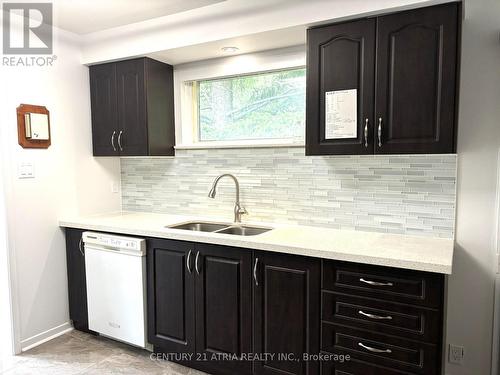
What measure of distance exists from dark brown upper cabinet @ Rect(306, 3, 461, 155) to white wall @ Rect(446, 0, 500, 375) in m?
0.30

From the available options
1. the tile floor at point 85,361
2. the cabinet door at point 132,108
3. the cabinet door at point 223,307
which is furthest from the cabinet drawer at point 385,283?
the cabinet door at point 132,108

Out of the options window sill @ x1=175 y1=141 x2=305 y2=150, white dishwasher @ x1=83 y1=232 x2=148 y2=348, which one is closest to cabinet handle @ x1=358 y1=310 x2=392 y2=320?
window sill @ x1=175 y1=141 x2=305 y2=150

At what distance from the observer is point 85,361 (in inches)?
96.7

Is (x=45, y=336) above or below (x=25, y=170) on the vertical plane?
below

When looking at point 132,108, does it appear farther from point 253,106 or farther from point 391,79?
point 391,79

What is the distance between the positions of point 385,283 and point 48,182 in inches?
96.9

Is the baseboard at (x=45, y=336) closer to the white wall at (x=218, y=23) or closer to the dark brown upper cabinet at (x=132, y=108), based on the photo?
the dark brown upper cabinet at (x=132, y=108)

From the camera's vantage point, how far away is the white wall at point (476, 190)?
1.95 metres

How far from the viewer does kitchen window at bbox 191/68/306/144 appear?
2.58 metres

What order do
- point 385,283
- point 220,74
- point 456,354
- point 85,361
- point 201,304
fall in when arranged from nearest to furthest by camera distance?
point 385,283
point 456,354
point 201,304
point 85,361
point 220,74

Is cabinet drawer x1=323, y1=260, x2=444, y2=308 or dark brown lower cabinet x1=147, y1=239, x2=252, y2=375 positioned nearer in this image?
cabinet drawer x1=323, y1=260, x2=444, y2=308

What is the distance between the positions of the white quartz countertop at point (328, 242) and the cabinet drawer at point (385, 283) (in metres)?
0.06

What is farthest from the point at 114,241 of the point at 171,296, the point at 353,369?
the point at 353,369

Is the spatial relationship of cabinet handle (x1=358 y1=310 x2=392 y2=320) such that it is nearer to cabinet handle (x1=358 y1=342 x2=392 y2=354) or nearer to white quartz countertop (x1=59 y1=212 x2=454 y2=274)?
cabinet handle (x1=358 y1=342 x2=392 y2=354)
